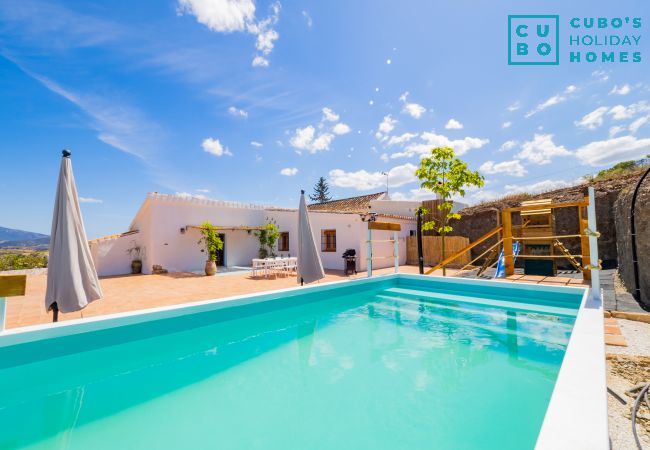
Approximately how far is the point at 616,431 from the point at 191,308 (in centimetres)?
605

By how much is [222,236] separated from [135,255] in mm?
4654

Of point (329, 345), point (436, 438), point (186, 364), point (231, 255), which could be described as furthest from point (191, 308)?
point (231, 255)

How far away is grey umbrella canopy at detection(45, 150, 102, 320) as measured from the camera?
4410 millimetres

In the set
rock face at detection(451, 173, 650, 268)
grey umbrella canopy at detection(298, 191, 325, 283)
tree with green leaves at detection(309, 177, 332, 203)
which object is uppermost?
tree with green leaves at detection(309, 177, 332, 203)

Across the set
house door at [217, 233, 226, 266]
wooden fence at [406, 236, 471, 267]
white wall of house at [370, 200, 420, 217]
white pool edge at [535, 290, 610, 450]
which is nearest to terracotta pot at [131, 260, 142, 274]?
house door at [217, 233, 226, 266]

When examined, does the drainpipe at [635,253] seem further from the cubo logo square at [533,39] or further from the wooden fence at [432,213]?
the wooden fence at [432,213]

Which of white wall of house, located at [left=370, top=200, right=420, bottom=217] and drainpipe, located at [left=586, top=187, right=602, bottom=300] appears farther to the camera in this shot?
white wall of house, located at [left=370, top=200, right=420, bottom=217]

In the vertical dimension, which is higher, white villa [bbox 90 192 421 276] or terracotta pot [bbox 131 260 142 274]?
white villa [bbox 90 192 421 276]

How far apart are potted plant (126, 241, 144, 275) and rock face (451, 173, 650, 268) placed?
18.6 metres

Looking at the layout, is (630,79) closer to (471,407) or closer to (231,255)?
(471,407)

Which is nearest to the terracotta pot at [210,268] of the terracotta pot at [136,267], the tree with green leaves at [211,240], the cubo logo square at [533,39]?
the tree with green leaves at [211,240]

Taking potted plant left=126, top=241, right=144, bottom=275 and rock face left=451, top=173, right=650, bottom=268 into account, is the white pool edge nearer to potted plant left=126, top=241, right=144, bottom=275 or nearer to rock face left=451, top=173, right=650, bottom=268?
rock face left=451, top=173, right=650, bottom=268

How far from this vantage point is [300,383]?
3674mm

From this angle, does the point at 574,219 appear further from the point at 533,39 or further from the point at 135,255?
the point at 135,255
